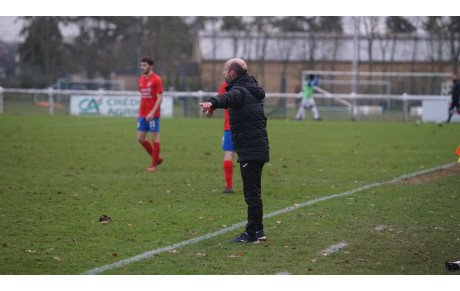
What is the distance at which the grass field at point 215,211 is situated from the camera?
601cm

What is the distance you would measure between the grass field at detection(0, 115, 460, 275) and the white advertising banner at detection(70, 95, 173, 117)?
44.3 ft

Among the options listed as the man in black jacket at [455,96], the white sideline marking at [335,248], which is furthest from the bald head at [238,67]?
the man in black jacket at [455,96]

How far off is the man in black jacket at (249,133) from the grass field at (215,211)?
0.92ft

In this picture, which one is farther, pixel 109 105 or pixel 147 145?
pixel 109 105

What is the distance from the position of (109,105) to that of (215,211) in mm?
23814

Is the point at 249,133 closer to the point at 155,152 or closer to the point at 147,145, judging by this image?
the point at 155,152

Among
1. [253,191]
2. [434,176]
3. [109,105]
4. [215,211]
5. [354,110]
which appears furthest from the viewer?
[354,110]

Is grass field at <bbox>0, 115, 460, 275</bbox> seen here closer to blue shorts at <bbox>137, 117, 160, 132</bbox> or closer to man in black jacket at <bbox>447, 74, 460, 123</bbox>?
blue shorts at <bbox>137, 117, 160, 132</bbox>

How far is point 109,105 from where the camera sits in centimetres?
3162

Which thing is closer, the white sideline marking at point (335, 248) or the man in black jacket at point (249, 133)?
the white sideline marking at point (335, 248)

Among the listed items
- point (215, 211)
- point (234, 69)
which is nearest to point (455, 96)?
point (215, 211)

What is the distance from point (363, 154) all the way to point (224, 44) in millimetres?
24556

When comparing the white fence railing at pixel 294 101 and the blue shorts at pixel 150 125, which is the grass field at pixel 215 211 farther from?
the white fence railing at pixel 294 101

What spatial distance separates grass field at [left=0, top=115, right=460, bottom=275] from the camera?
6.01m
